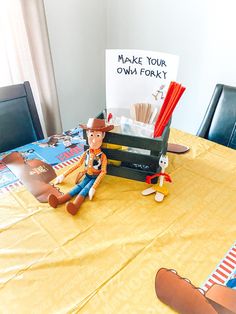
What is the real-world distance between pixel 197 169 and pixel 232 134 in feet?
1.20

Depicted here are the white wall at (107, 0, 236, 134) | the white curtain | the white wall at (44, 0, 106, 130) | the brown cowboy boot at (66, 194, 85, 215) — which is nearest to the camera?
the brown cowboy boot at (66, 194, 85, 215)

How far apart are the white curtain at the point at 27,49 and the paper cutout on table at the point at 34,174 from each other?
2.00ft

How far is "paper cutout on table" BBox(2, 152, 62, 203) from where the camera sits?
721mm

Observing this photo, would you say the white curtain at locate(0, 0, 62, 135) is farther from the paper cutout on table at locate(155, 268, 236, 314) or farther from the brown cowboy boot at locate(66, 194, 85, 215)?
the paper cutout on table at locate(155, 268, 236, 314)

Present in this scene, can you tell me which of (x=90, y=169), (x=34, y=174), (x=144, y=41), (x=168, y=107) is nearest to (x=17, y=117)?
(x=34, y=174)

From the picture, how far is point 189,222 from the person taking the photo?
63 centimetres

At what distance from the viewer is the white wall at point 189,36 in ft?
4.26

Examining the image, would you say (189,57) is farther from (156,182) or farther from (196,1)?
(156,182)

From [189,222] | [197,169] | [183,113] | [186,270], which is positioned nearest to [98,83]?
[183,113]

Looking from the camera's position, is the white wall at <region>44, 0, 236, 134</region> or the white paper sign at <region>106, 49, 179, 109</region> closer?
the white paper sign at <region>106, 49, 179, 109</region>

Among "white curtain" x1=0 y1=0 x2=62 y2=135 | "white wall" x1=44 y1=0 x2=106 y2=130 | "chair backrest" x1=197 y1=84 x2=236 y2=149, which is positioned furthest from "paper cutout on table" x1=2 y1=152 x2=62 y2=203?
"white wall" x1=44 y1=0 x2=106 y2=130

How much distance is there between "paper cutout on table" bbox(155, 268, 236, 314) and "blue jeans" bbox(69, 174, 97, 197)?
0.30m

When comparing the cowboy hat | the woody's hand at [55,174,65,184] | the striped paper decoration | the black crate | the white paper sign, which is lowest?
the striped paper decoration

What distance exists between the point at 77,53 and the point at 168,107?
1144mm
